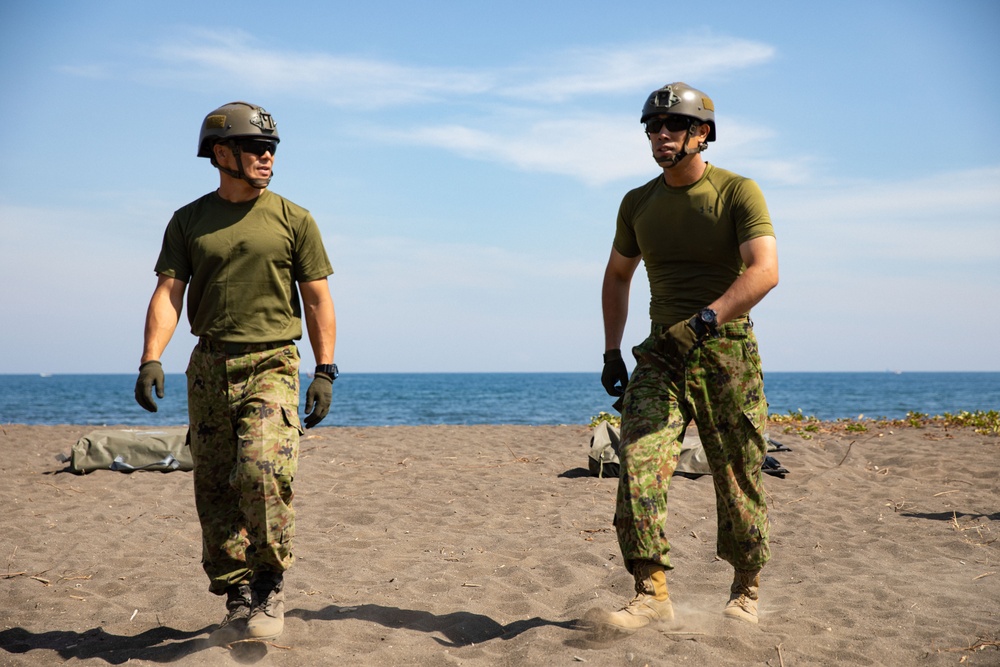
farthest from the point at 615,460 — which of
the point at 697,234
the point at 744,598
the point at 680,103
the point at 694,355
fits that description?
the point at 680,103

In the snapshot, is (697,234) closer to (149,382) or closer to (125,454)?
(149,382)

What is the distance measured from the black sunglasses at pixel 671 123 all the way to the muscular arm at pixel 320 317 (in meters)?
1.65

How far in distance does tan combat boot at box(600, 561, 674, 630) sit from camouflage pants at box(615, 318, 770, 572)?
7cm

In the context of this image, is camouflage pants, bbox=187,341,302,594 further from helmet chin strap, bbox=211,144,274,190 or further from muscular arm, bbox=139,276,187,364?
helmet chin strap, bbox=211,144,274,190

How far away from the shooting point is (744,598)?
151 inches

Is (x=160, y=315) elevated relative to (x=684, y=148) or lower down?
lower down

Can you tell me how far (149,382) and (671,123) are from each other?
8.40ft

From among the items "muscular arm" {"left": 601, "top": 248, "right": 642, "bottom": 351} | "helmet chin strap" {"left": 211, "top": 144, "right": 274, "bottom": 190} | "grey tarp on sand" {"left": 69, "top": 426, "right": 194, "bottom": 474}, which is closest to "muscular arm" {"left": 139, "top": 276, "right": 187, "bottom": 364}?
"helmet chin strap" {"left": 211, "top": 144, "right": 274, "bottom": 190}

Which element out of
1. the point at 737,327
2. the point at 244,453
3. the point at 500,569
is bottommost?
the point at 500,569

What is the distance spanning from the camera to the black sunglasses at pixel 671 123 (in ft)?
11.9

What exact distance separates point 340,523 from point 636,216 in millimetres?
3768

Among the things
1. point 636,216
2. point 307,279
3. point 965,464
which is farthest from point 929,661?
point 965,464

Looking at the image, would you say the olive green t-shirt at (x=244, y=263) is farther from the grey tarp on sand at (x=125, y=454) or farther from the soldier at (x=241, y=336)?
the grey tarp on sand at (x=125, y=454)

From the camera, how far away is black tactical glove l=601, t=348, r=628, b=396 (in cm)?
392
